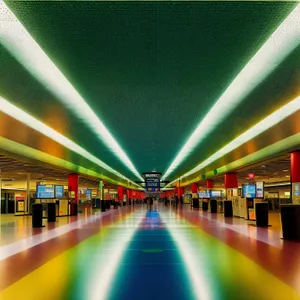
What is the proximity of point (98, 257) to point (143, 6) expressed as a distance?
515 cm

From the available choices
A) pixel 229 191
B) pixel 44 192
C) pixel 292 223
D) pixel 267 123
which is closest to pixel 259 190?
pixel 267 123

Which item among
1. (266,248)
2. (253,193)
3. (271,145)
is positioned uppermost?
(271,145)

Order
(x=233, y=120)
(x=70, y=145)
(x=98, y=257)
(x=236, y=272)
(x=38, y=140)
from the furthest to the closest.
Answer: (x=70, y=145), (x=38, y=140), (x=233, y=120), (x=98, y=257), (x=236, y=272)

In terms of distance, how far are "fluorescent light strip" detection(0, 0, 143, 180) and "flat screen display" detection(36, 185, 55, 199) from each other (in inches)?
375

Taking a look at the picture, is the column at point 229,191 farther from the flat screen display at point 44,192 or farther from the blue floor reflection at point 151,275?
the blue floor reflection at point 151,275

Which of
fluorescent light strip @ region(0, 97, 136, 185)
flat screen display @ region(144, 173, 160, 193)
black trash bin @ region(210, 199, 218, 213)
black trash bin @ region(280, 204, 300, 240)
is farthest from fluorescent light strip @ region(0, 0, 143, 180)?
flat screen display @ region(144, 173, 160, 193)

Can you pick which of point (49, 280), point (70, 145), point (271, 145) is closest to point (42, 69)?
point (49, 280)

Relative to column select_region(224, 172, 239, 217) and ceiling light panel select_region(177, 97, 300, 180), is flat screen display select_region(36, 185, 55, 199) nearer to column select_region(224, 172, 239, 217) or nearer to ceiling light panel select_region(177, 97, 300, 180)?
ceiling light panel select_region(177, 97, 300, 180)

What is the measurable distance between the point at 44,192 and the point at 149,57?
48.9 feet

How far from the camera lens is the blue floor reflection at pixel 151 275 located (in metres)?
4.57

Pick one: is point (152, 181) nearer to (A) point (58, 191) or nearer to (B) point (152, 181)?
(B) point (152, 181)

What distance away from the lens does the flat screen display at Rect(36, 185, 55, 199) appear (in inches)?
742

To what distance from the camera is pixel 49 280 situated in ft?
17.7

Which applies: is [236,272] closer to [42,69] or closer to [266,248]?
[266,248]
